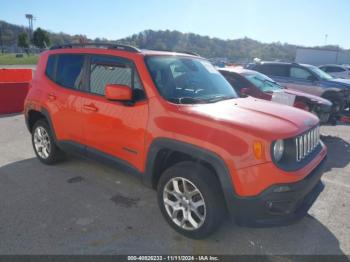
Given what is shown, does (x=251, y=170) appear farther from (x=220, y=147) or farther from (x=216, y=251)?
(x=216, y=251)

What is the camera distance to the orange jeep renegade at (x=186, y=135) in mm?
2773

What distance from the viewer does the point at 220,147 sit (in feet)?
9.27

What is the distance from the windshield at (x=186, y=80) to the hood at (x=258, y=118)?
0.79 feet

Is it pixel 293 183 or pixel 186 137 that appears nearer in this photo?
pixel 293 183

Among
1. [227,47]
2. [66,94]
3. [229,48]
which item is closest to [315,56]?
[229,48]

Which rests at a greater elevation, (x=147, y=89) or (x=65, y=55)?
(x=65, y=55)

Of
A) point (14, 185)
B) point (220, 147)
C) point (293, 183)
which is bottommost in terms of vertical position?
point (14, 185)

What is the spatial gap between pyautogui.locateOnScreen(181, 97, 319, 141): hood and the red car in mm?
2973

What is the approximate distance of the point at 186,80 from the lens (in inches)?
150

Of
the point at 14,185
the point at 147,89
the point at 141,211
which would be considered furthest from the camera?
the point at 14,185

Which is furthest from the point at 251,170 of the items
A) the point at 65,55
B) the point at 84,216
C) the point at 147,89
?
the point at 65,55

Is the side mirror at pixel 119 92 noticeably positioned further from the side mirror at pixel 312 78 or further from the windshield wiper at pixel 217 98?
the side mirror at pixel 312 78

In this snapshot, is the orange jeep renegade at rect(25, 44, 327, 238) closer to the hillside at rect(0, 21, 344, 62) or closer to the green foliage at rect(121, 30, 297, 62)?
the hillside at rect(0, 21, 344, 62)

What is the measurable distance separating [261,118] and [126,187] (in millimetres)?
2196
